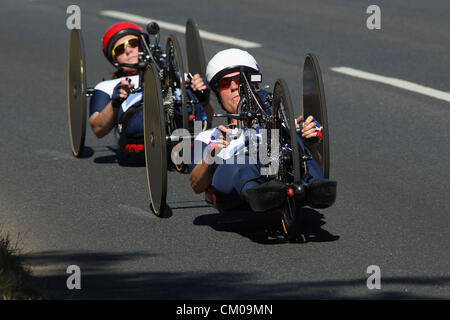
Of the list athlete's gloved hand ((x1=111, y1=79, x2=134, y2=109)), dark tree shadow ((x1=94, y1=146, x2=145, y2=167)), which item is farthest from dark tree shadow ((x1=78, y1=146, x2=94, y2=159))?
athlete's gloved hand ((x1=111, y1=79, x2=134, y2=109))

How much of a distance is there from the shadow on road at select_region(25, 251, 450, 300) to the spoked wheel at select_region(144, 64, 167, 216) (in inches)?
36.3

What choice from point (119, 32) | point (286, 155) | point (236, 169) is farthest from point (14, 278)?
point (119, 32)

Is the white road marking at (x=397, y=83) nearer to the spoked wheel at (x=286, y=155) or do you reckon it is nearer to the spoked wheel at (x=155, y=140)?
the spoked wheel at (x=155, y=140)

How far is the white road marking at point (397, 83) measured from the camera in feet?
40.1

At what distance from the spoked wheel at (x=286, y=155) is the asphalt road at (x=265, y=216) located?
0.21m

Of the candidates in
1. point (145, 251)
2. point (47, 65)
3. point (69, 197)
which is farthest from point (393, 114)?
point (47, 65)

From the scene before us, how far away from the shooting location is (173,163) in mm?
9656

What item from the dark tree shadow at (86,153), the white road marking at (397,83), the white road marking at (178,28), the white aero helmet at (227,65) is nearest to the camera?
the white aero helmet at (227,65)

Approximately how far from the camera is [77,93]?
10070mm

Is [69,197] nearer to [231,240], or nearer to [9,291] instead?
[231,240]

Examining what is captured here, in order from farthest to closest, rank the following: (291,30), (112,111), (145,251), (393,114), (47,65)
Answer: (291,30)
(47,65)
(393,114)
(112,111)
(145,251)

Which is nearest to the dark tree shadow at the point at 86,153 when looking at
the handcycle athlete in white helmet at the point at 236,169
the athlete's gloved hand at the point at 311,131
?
the handcycle athlete in white helmet at the point at 236,169

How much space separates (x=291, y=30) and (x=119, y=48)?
6.69 meters

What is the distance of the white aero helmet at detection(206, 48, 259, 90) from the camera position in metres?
7.88
